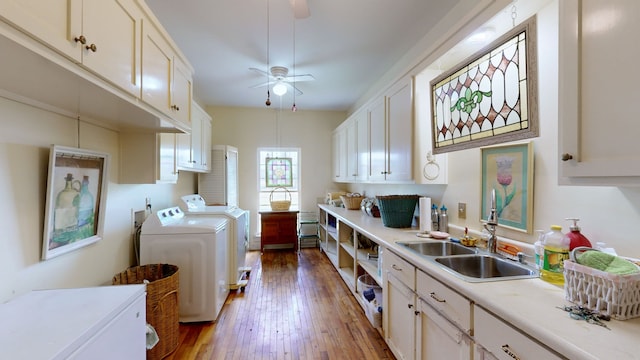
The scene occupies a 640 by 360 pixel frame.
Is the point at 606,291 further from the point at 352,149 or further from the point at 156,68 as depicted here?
the point at 352,149

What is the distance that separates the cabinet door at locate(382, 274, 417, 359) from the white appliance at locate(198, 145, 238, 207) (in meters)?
3.02

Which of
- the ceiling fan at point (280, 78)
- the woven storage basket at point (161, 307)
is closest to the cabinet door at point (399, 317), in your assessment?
the woven storage basket at point (161, 307)

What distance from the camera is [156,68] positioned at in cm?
170

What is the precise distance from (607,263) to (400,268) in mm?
992

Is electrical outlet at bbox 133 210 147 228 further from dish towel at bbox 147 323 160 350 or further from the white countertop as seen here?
the white countertop

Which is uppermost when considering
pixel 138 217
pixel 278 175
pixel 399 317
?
pixel 278 175

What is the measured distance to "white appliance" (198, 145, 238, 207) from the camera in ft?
13.9

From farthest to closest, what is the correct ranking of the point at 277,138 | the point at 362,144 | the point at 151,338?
1. the point at 277,138
2. the point at 362,144
3. the point at 151,338

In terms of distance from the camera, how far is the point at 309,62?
Answer: 10.3ft

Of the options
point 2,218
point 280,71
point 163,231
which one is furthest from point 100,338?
point 280,71

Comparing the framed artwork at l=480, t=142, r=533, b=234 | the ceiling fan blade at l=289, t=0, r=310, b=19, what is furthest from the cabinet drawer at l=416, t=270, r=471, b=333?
the ceiling fan blade at l=289, t=0, r=310, b=19

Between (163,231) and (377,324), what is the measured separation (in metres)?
1.96

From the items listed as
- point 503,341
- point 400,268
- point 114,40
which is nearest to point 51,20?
point 114,40

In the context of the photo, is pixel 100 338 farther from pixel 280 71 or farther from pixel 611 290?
pixel 280 71
